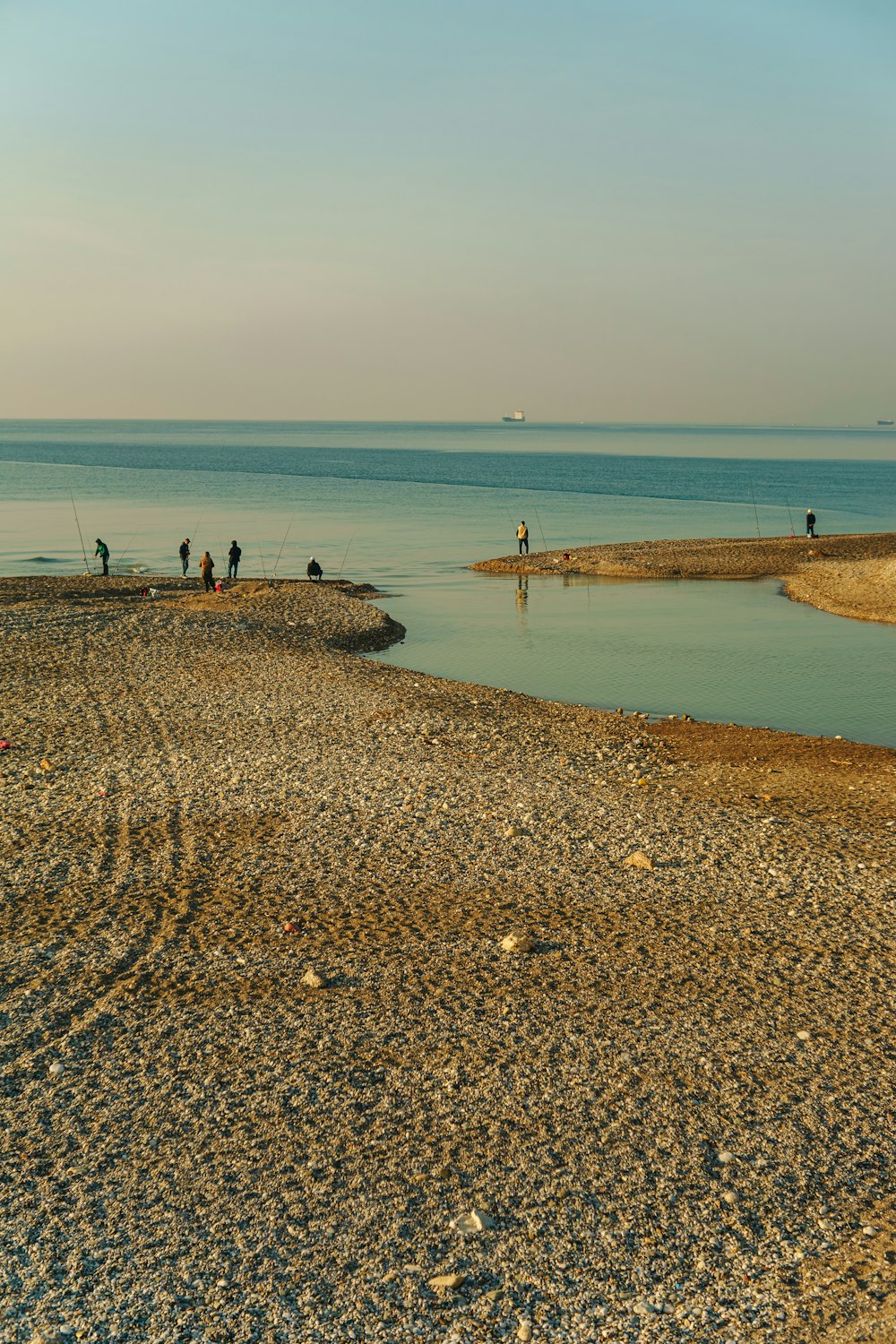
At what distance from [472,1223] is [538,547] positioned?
2080 inches

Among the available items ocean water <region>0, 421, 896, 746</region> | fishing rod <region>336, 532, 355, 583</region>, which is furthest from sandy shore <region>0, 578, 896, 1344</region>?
→ fishing rod <region>336, 532, 355, 583</region>

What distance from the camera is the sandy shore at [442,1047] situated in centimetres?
606

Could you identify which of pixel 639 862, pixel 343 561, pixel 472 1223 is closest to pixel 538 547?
pixel 343 561

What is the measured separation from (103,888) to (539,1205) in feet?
21.5

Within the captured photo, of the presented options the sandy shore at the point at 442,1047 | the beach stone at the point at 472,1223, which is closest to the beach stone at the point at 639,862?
the sandy shore at the point at 442,1047

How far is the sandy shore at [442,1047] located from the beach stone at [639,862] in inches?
1.7

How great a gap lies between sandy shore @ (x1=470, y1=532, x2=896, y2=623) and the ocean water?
1.65 m

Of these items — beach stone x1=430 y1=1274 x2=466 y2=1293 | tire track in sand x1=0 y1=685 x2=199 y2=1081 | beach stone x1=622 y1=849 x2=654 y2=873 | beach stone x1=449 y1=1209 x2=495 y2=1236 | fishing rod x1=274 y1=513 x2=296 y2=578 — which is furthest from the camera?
fishing rod x1=274 y1=513 x2=296 y2=578

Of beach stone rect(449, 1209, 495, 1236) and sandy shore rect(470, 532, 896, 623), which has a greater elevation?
sandy shore rect(470, 532, 896, 623)

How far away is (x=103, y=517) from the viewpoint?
70375mm

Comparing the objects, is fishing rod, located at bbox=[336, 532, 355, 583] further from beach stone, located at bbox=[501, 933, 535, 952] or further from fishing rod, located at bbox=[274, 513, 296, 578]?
beach stone, located at bbox=[501, 933, 535, 952]

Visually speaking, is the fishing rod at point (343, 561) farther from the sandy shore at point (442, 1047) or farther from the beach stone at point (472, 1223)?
the beach stone at point (472, 1223)

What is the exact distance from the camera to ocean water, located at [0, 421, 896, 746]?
83.1 ft

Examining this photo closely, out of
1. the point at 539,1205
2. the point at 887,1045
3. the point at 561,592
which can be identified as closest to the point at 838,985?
the point at 887,1045
